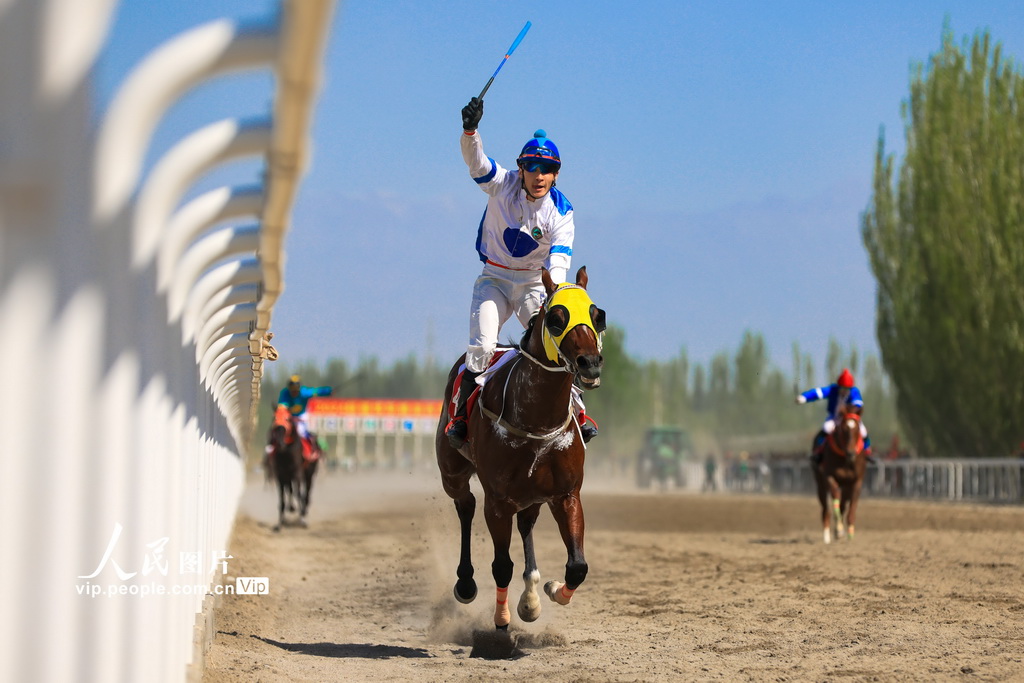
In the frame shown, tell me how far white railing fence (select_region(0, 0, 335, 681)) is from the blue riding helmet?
3.80 meters

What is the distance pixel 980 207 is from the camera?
38.5 metres

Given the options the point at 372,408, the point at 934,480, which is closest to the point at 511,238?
the point at 934,480

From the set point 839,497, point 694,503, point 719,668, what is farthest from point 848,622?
point 694,503

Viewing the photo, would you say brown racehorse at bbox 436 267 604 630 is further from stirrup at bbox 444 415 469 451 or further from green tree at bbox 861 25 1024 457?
green tree at bbox 861 25 1024 457

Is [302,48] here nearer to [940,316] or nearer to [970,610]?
[970,610]

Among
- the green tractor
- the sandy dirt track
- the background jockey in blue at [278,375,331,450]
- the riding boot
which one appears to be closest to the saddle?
the riding boot

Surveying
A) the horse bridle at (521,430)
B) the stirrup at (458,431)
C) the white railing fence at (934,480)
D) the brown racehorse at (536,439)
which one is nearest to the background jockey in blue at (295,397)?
the white railing fence at (934,480)

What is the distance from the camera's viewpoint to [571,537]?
793 centimetres

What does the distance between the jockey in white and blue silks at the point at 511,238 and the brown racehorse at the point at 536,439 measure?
0.45 metres

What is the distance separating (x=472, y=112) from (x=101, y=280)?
206 inches

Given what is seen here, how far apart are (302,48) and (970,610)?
27.5ft

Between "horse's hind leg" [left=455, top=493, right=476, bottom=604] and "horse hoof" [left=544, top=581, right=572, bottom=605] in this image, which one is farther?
"horse's hind leg" [left=455, top=493, right=476, bottom=604]

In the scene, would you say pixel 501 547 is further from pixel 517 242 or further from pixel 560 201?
pixel 560 201

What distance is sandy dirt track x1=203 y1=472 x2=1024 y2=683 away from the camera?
743cm
